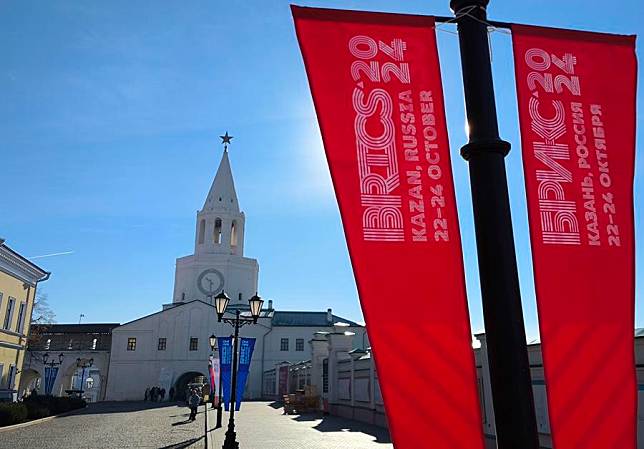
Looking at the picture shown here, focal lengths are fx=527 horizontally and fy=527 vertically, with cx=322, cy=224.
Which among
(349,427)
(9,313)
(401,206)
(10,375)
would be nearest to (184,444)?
(349,427)

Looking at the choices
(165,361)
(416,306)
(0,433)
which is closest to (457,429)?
(416,306)

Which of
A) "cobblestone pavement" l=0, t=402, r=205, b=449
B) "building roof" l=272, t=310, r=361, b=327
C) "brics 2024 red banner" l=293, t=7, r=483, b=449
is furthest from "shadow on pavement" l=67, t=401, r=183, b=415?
"brics 2024 red banner" l=293, t=7, r=483, b=449

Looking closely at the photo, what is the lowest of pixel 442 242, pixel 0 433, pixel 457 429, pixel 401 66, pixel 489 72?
pixel 0 433

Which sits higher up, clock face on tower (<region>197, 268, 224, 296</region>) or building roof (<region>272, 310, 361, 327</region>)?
clock face on tower (<region>197, 268, 224, 296</region>)

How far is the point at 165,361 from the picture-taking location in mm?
60188

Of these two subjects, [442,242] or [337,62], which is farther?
[337,62]

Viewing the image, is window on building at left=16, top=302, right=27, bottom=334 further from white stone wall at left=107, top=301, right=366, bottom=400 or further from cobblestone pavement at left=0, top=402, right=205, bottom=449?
white stone wall at left=107, top=301, right=366, bottom=400

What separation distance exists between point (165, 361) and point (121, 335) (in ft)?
19.6

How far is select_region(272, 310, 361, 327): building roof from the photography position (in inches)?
2822

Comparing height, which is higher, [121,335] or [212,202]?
[212,202]

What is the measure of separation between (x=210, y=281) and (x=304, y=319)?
14204mm

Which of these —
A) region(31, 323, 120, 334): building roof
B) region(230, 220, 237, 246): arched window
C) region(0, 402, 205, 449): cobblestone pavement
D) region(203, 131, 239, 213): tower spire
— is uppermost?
region(203, 131, 239, 213): tower spire

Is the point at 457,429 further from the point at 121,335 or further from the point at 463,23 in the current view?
the point at 121,335

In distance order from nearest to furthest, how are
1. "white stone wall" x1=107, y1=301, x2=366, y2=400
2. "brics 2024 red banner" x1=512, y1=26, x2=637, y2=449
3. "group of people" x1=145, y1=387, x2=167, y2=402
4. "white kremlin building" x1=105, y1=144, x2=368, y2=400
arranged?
"brics 2024 red banner" x1=512, y1=26, x2=637, y2=449
"group of people" x1=145, y1=387, x2=167, y2=402
"white stone wall" x1=107, y1=301, x2=366, y2=400
"white kremlin building" x1=105, y1=144, x2=368, y2=400
